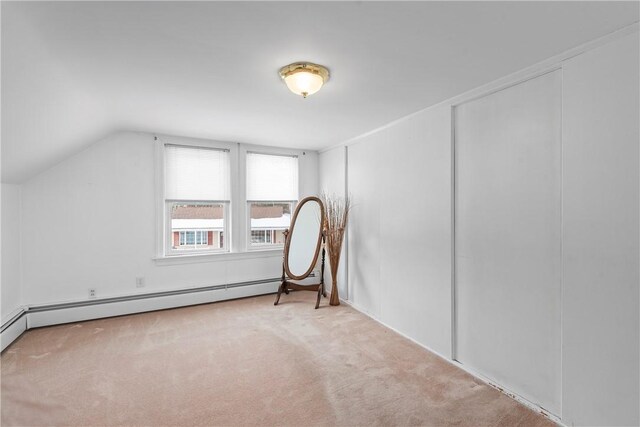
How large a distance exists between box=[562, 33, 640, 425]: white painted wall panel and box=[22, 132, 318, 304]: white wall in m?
4.09

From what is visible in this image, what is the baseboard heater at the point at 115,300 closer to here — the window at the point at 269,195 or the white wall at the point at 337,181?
the window at the point at 269,195

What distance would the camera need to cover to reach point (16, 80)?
5.94 feet

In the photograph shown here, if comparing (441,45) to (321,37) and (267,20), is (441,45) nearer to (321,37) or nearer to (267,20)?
(321,37)

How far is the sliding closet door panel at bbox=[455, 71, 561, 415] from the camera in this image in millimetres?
2072

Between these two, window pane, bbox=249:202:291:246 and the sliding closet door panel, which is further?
window pane, bbox=249:202:291:246

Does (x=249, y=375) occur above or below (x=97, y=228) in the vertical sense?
below

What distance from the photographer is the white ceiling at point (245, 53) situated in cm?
155

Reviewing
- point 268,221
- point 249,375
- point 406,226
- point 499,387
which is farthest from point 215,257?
point 499,387

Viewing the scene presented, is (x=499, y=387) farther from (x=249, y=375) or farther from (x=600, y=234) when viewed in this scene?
(x=249, y=375)

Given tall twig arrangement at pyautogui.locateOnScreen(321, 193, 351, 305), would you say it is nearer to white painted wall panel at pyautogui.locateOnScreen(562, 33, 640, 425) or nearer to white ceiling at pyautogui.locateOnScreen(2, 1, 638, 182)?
white ceiling at pyautogui.locateOnScreen(2, 1, 638, 182)

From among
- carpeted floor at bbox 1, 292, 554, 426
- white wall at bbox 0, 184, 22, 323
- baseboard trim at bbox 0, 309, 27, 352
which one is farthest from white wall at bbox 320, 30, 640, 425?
baseboard trim at bbox 0, 309, 27, 352

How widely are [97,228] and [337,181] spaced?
10.4 ft

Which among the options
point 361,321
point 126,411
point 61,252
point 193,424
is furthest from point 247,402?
point 61,252

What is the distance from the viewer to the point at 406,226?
3318 mm
